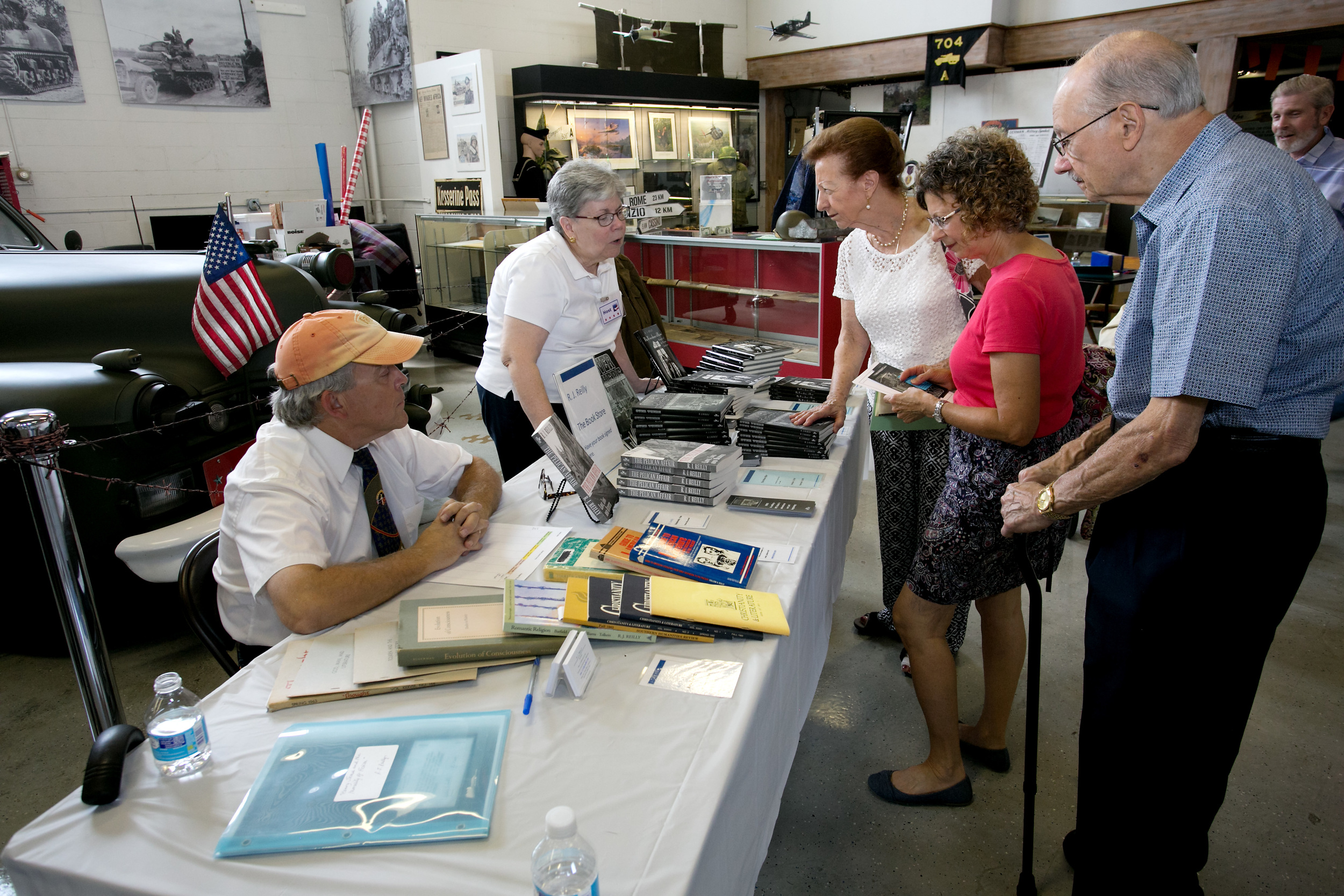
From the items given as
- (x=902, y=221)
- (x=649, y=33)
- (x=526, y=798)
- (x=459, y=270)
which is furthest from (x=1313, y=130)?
(x=649, y=33)

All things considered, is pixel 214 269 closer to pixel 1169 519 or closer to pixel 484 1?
pixel 1169 519

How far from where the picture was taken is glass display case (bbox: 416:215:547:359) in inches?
276

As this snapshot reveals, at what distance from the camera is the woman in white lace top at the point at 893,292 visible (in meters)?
2.32

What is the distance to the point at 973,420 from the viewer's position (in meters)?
1.85

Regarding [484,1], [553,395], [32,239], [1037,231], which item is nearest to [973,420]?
[553,395]

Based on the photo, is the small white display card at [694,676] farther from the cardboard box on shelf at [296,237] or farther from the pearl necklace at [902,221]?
the cardboard box on shelf at [296,237]

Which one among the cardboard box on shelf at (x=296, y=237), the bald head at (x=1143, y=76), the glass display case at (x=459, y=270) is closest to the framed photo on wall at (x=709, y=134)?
the glass display case at (x=459, y=270)

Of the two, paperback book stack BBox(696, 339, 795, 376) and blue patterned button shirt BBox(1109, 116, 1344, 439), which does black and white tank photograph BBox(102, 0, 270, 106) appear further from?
blue patterned button shirt BBox(1109, 116, 1344, 439)

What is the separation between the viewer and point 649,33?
9.11 metres

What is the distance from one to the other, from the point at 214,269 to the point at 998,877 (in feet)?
11.1

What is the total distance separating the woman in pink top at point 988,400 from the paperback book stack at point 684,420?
495mm

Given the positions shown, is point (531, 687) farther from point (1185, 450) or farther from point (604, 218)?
point (604, 218)

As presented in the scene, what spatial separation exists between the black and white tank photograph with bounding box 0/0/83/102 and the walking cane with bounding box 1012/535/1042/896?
8.49 metres

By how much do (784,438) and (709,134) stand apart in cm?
868
